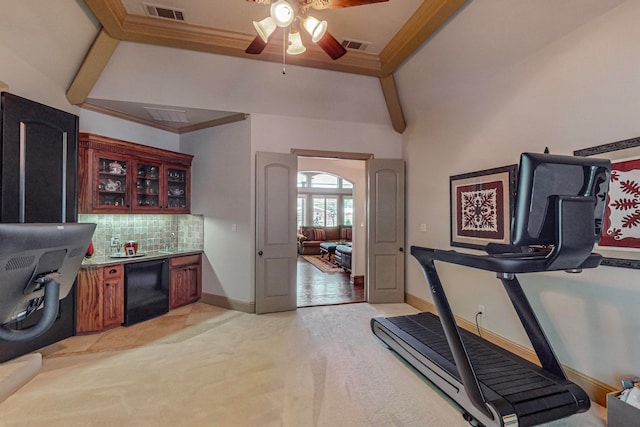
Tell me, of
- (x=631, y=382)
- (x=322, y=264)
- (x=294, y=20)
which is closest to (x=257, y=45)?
(x=294, y=20)

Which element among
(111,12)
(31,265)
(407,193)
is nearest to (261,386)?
(31,265)

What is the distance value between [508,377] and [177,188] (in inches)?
188

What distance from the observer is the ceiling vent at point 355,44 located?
3594 millimetres

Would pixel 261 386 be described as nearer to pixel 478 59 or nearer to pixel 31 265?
pixel 31 265

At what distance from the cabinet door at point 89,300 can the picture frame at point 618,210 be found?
4974 millimetres

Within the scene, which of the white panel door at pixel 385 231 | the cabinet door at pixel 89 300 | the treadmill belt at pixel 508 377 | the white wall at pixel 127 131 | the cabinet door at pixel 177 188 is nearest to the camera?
the treadmill belt at pixel 508 377

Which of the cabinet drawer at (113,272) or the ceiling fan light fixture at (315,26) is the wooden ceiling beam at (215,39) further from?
the cabinet drawer at (113,272)

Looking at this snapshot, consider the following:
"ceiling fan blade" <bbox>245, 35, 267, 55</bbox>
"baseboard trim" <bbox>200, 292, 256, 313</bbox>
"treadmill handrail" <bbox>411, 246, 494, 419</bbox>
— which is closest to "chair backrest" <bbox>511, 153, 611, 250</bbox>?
"treadmill handrail" <bbox>411, 246, 494, 419</bbox>

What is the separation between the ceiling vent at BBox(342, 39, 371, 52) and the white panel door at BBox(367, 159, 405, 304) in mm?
1615

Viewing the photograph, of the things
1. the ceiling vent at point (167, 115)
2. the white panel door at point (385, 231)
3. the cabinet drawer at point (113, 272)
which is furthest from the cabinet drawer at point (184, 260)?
the white panel door at point (385, 231)

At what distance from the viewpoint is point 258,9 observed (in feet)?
9.89

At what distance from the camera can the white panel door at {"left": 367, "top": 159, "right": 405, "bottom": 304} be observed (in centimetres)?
470

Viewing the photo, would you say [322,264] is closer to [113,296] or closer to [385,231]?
[385,231]

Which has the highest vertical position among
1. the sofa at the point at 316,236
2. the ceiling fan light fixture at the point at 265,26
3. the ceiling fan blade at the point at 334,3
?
the ceiling fan blade at the point at 334,3
